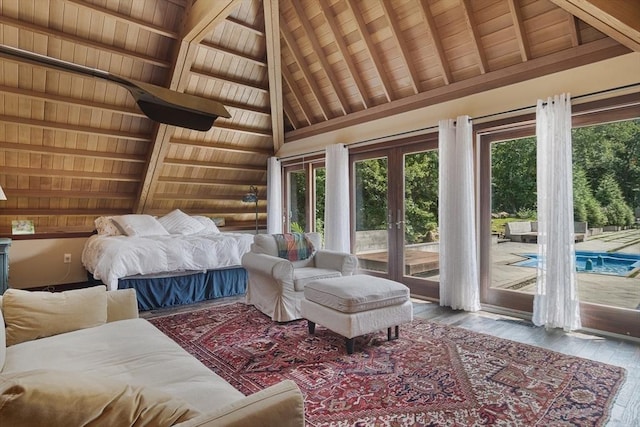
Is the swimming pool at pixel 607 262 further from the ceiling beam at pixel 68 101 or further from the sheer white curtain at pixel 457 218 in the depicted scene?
the ceiling beam at pixel 68 101

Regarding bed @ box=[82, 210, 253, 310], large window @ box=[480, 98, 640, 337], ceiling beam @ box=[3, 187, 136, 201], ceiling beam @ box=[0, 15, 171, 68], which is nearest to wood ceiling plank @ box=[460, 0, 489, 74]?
large window @ box=[480, 98, 640, 337]

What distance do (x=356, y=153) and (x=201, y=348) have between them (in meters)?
3.28

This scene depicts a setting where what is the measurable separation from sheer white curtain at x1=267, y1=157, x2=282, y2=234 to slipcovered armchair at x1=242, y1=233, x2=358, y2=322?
6.97ft

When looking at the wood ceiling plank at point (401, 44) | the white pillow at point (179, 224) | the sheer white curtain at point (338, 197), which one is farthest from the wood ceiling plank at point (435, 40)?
the white pillow at point (179, 224)

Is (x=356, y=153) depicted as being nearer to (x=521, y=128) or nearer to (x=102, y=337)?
(x=521, y=128)

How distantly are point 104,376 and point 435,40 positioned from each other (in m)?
3.86

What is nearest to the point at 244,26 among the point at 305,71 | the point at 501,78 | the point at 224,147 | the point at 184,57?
the point at 184,57

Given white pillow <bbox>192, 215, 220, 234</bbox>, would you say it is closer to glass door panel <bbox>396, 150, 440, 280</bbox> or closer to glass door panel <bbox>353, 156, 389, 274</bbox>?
glass door panel <bbox>353, 156, 389, 274</bbox>

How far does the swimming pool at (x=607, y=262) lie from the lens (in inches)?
122

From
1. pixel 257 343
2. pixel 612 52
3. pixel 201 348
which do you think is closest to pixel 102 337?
pixel 201 348

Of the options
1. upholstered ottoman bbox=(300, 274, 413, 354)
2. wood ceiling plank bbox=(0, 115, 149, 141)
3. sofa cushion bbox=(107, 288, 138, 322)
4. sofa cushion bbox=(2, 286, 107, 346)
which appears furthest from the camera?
wood ceiling plank bbox=(0, 115, 149, 141)

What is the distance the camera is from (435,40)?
3.72m

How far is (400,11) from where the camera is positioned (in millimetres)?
3805

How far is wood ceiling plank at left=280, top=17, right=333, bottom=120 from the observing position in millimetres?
4742
